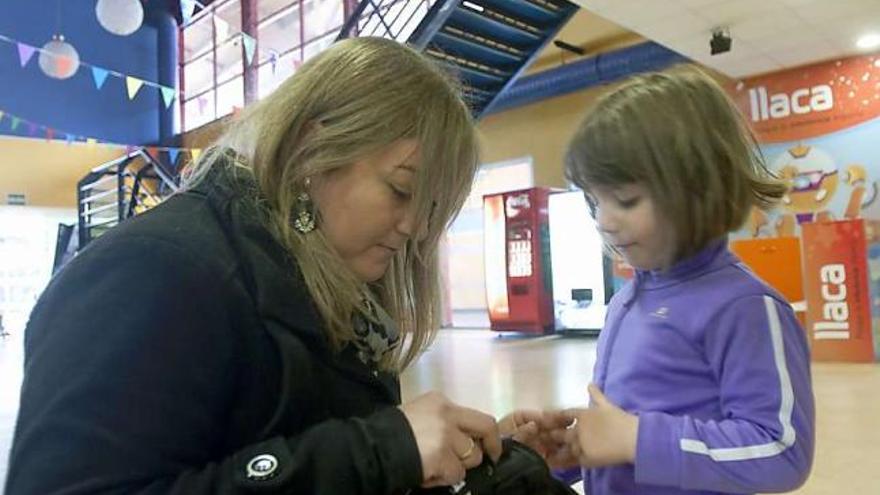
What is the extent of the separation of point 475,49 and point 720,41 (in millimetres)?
2026

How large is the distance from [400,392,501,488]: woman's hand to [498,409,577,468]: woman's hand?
311 mm

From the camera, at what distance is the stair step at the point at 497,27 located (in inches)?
239

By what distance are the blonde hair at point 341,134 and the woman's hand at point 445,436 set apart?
111 millimetres

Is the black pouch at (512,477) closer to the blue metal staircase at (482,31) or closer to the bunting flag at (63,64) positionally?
the blue metal staircase at (482,31)

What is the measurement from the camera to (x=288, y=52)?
1147 cm

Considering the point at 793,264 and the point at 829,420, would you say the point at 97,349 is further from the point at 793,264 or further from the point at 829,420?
the point at 793,264

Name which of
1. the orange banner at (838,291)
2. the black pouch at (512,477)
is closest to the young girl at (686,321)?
the black pouch at (512,477)

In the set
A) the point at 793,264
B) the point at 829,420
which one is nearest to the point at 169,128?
the point at 793,264

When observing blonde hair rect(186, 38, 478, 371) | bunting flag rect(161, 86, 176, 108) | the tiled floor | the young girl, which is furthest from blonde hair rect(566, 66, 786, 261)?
bunting flag rect(161, 86, 176, 108)

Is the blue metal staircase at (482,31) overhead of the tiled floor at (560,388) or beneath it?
overhead

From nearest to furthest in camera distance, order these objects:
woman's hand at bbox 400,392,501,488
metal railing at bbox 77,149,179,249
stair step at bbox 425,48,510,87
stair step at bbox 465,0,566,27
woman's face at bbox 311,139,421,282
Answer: woman's hand at bbox 400,392,501,488, woman's face at bbox 311,139,421,282, stair step at bbox 465,0,566,27, stair step at bbox 425,48,510,87, metal railing at bbox 77,149,179,249

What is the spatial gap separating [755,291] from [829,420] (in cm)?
292

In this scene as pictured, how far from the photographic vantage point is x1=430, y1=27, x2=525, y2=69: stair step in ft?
20.2

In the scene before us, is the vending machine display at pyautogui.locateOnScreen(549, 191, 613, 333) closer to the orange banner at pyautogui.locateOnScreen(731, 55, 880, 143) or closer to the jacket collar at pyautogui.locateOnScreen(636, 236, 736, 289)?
the orange banner at pyautogui.locateOnScreen(731, 55, 880, 143)
